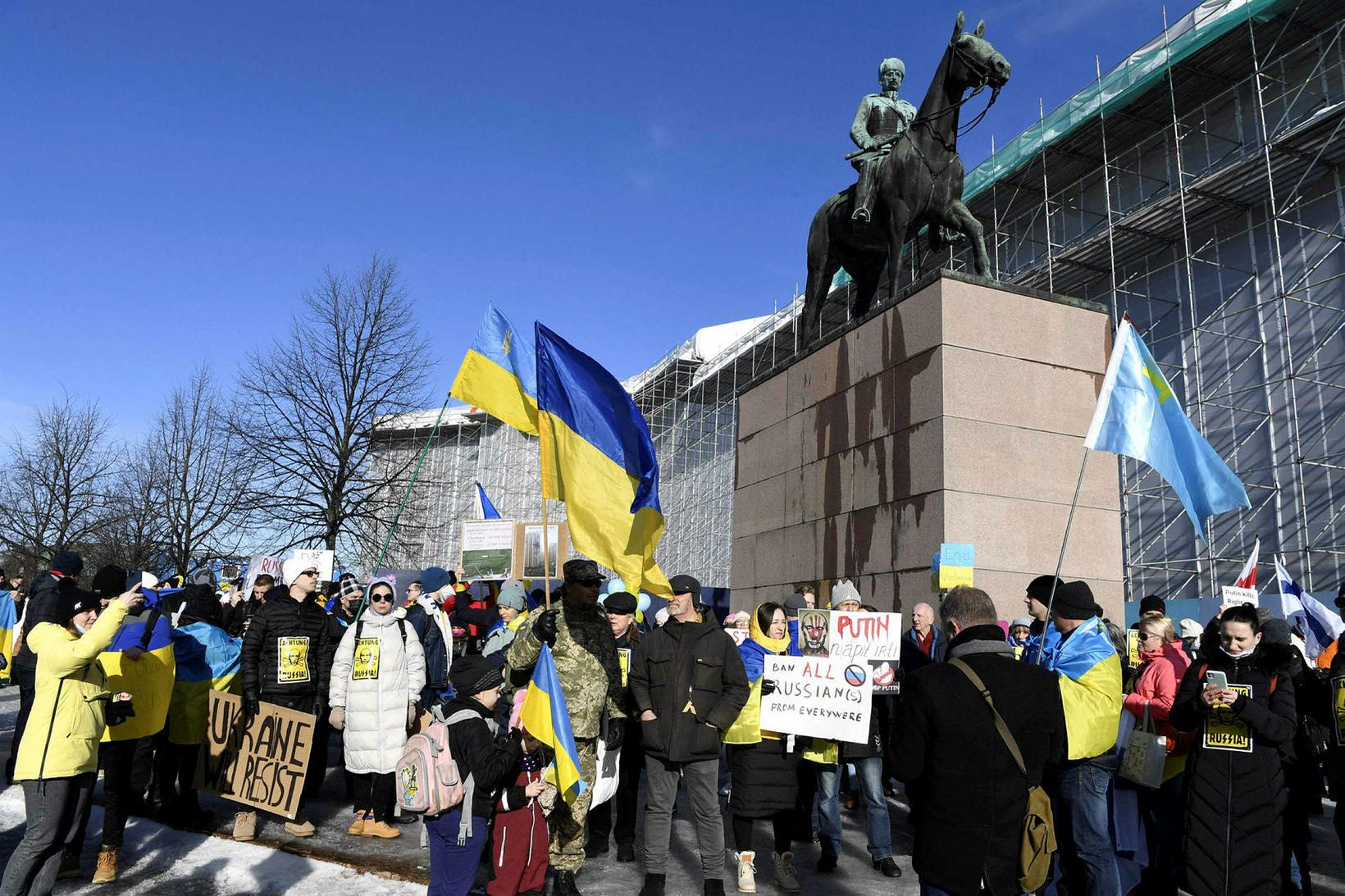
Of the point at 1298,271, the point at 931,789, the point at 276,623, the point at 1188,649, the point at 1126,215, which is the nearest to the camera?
the point at 931,789

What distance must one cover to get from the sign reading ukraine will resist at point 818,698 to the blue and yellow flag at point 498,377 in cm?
223

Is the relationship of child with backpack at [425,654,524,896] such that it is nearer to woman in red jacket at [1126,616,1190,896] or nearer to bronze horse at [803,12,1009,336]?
woman in red jacket at [1126,616,1190,896]

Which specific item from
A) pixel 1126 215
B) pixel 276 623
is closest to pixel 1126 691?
pixel 276 623

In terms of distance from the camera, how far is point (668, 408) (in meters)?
42.4

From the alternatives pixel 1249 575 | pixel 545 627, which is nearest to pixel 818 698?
pixel 545 627

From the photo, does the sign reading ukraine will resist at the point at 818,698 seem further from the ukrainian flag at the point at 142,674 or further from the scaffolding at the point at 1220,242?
the scaffolding at the point at 1220,242

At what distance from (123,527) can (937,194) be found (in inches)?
1074

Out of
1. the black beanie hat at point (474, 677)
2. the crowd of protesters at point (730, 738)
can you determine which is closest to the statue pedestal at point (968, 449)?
the crowd of protesters at point (730, 738)

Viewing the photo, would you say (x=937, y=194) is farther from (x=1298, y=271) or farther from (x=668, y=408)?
(x=668, y=408)

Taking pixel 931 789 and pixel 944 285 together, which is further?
pixel 944 285

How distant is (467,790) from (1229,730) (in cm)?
348

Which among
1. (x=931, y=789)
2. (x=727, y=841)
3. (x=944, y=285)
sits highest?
(x=944, y=285)

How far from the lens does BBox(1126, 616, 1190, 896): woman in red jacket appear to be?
5.43 m

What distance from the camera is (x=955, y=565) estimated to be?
883cm
